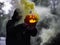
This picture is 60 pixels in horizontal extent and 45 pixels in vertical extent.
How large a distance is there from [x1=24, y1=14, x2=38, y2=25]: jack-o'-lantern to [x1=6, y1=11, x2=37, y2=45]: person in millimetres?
26

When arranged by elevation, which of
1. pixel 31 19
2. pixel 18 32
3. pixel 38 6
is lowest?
pixel 18 32

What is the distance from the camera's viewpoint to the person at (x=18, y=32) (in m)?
1.83

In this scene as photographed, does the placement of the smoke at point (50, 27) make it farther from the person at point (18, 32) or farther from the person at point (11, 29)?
the person at point (11, 29)

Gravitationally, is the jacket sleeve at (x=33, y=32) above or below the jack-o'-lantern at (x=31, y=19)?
below

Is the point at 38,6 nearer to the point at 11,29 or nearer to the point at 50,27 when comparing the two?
the point at 50,27

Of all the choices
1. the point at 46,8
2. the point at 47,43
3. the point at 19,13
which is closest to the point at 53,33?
the point at 47,43

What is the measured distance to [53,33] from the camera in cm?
179

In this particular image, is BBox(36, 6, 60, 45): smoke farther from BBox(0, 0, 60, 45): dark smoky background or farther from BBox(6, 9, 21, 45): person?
BBox(6, 9, 21, 45): person

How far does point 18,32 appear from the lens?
1829 mm

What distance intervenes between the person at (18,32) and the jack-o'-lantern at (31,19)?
0.03 m

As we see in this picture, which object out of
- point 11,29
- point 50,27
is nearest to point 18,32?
point 11,29

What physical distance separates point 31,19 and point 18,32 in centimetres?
16

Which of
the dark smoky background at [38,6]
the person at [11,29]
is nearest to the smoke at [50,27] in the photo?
the dark smoky background at [38,6]

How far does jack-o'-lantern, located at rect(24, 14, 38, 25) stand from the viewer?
Result: 5.96ft
